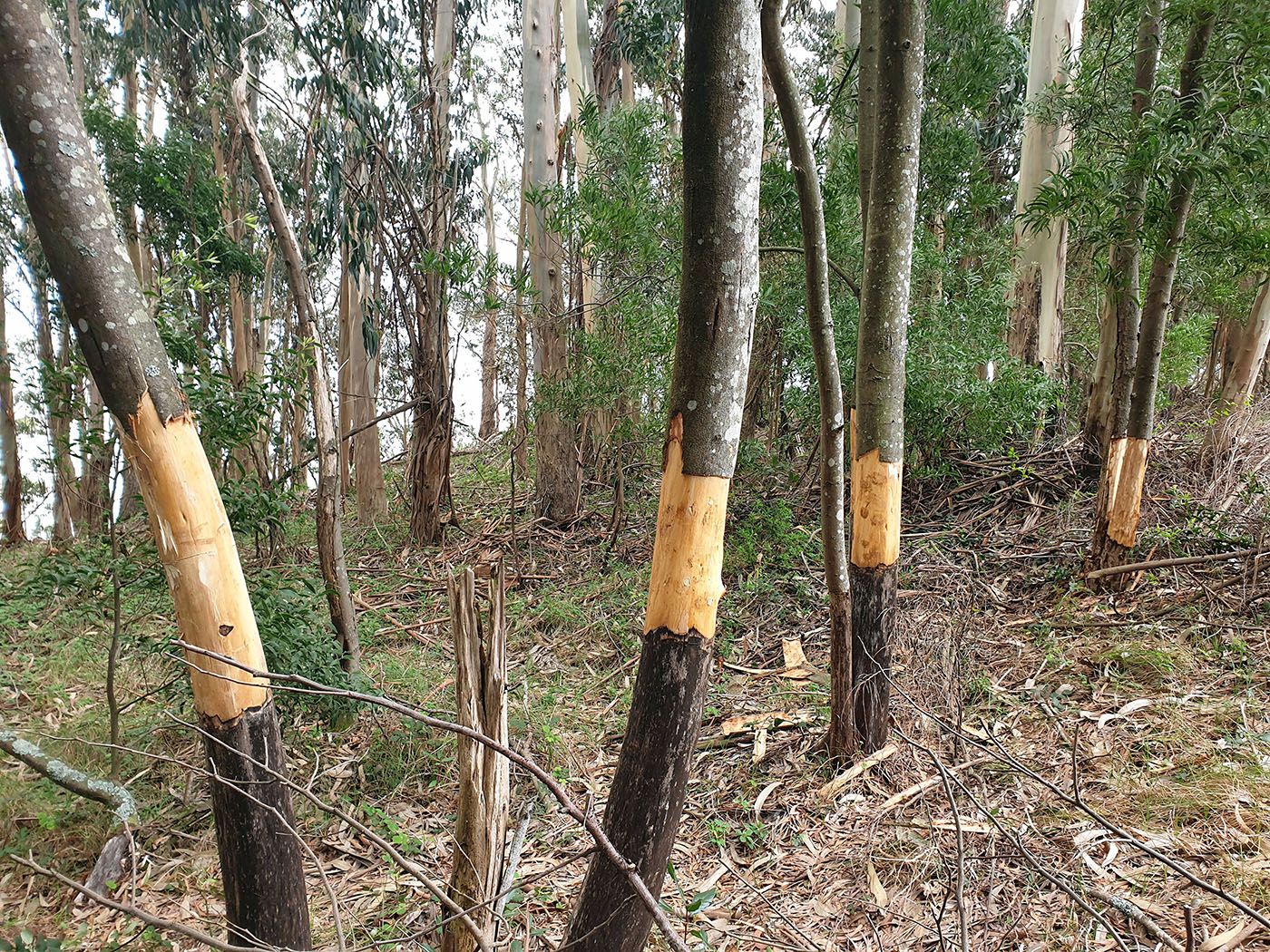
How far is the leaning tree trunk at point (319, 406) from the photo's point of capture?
3848mm

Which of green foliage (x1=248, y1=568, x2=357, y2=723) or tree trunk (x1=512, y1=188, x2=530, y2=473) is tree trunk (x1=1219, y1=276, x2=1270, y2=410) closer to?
tree trunk (x1=512, y1=188, x2=530, y2=473)

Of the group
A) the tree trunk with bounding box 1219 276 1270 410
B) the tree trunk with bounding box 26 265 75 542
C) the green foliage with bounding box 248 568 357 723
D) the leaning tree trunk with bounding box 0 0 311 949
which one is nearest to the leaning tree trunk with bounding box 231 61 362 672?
the green foliage with bounding box 248 568 357 723

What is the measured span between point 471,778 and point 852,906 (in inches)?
63.1

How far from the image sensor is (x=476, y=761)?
2.31 metres

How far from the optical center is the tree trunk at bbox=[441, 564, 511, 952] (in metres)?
2.28

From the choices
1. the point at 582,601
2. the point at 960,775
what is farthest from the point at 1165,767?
the point at 582,601

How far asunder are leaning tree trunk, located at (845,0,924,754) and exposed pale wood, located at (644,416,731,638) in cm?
150

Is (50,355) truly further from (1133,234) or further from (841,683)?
(1133,234)

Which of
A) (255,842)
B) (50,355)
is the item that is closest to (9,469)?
(50,355)

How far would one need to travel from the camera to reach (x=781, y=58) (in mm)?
2930

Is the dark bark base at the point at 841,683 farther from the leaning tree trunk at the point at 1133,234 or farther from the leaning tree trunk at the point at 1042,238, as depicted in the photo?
the leaning tree trunk at the point at 1042,238

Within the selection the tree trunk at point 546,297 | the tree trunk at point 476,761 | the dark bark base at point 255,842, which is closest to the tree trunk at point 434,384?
the tree trunk at point 546,297

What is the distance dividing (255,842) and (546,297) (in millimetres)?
6529

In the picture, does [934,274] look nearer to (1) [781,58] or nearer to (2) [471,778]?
(1) [781,58]
